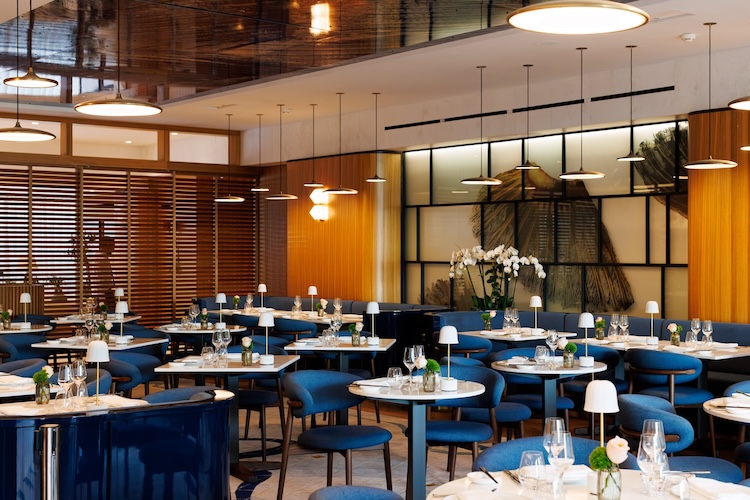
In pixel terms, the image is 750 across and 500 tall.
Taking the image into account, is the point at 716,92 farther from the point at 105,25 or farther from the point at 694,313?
the point at 105,25

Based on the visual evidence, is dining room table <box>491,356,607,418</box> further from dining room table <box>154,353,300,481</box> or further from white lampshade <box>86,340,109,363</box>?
white lampshade <box>86,340,109,363</box>

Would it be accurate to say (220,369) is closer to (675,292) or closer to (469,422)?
(469,422)

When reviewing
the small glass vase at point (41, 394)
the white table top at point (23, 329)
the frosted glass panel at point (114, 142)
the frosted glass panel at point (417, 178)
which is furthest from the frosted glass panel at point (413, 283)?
the small glass vase at point (41, 394)

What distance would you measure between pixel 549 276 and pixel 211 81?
16.7 feet

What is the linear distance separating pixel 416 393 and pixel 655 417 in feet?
4.42

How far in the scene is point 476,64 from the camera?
10.6m

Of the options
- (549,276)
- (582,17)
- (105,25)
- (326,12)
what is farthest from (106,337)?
(582,17)

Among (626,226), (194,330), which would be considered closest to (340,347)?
(194,330)

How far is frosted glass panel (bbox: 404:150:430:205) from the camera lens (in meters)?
14.1

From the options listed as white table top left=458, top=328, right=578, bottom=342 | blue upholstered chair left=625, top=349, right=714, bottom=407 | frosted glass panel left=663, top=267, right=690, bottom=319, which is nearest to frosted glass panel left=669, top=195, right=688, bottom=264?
frosted glass panel left=663, top=267, right=690, bottom=319

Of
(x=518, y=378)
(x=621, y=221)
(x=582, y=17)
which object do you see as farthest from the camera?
(x=621, y=221)

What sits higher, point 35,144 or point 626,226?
point 35,144

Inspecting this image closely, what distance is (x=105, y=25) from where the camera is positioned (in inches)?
366

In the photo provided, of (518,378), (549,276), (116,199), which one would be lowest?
(518,378)
